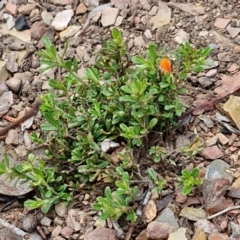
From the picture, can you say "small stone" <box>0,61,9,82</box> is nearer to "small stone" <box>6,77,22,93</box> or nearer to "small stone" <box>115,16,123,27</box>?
"small stone" <box>6,77,22,93</box>

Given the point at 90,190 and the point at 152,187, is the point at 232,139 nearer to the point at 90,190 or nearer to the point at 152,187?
the point at 152,187

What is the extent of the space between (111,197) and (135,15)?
1.15 m

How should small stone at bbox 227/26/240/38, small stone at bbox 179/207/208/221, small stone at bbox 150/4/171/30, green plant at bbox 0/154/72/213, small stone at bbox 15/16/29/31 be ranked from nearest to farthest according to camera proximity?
small stone at bbox 179/207/208/221
green plant at bbox 0/154/72/213
small stone at bbox 227/26/240/38
small stone at bbox 150/4/171/30
small stone at bbox 15/16/29/31

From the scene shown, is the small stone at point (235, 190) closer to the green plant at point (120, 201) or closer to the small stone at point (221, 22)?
the green plant at point (120, 201)

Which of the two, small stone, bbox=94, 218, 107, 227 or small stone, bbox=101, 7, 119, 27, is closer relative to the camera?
small stone, bbox=94, 218, 107, 227

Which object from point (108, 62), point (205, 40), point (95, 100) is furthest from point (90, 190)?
point (205, 40)

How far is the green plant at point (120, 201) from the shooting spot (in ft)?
7.62

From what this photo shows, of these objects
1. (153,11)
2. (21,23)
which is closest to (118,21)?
(153,11)

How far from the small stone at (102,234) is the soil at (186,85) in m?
0.04

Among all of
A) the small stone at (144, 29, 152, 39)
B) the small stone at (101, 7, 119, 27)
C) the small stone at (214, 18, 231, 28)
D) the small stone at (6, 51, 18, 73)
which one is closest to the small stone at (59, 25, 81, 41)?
the small stone at (101, 7, 119, 27)

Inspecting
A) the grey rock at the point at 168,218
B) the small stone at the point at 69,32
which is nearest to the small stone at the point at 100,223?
the grey rock at the point at 168,218

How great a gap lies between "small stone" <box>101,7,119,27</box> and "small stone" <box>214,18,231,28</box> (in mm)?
493

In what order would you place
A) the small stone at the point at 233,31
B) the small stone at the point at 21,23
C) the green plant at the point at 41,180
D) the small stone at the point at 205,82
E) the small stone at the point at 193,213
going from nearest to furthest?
the small stone at the point at 193,213 < the green plant at the point at 41,180 < the small stone at the point at 205,82 < the small stone at the point at 233,31 < the small stone at the point at 21,23

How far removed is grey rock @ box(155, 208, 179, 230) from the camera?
238cm
